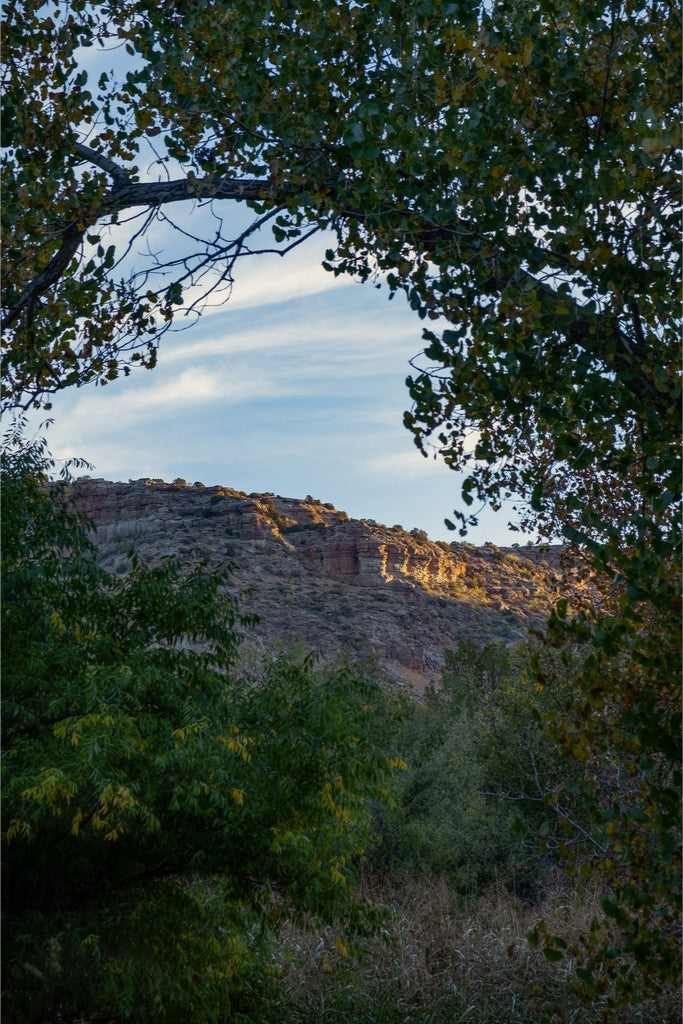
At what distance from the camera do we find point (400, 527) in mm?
62344

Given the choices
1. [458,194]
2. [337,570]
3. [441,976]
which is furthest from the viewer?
[337,570]

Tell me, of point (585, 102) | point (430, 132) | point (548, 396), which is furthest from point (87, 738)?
point (585, 102)

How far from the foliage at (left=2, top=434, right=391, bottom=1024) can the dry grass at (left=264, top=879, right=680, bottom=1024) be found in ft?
5.16

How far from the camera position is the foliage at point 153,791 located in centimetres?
810

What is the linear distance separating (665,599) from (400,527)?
190 feet

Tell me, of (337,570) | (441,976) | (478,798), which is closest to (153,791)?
(441,976)

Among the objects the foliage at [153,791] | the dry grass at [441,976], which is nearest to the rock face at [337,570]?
the dry grass at [441,976]

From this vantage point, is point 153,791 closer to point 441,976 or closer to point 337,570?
point 441,976

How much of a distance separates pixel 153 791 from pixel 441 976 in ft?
17.1

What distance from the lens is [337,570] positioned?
176 ft

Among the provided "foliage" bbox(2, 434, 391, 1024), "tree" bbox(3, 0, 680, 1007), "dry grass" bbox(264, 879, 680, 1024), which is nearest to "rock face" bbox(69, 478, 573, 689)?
"dry grass" bbox(264, 879, 680, 1024)

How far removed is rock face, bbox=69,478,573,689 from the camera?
44.4 m

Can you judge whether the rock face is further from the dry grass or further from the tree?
the tree

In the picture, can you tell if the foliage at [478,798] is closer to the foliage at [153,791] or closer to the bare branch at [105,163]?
the foliage at [153,791]
